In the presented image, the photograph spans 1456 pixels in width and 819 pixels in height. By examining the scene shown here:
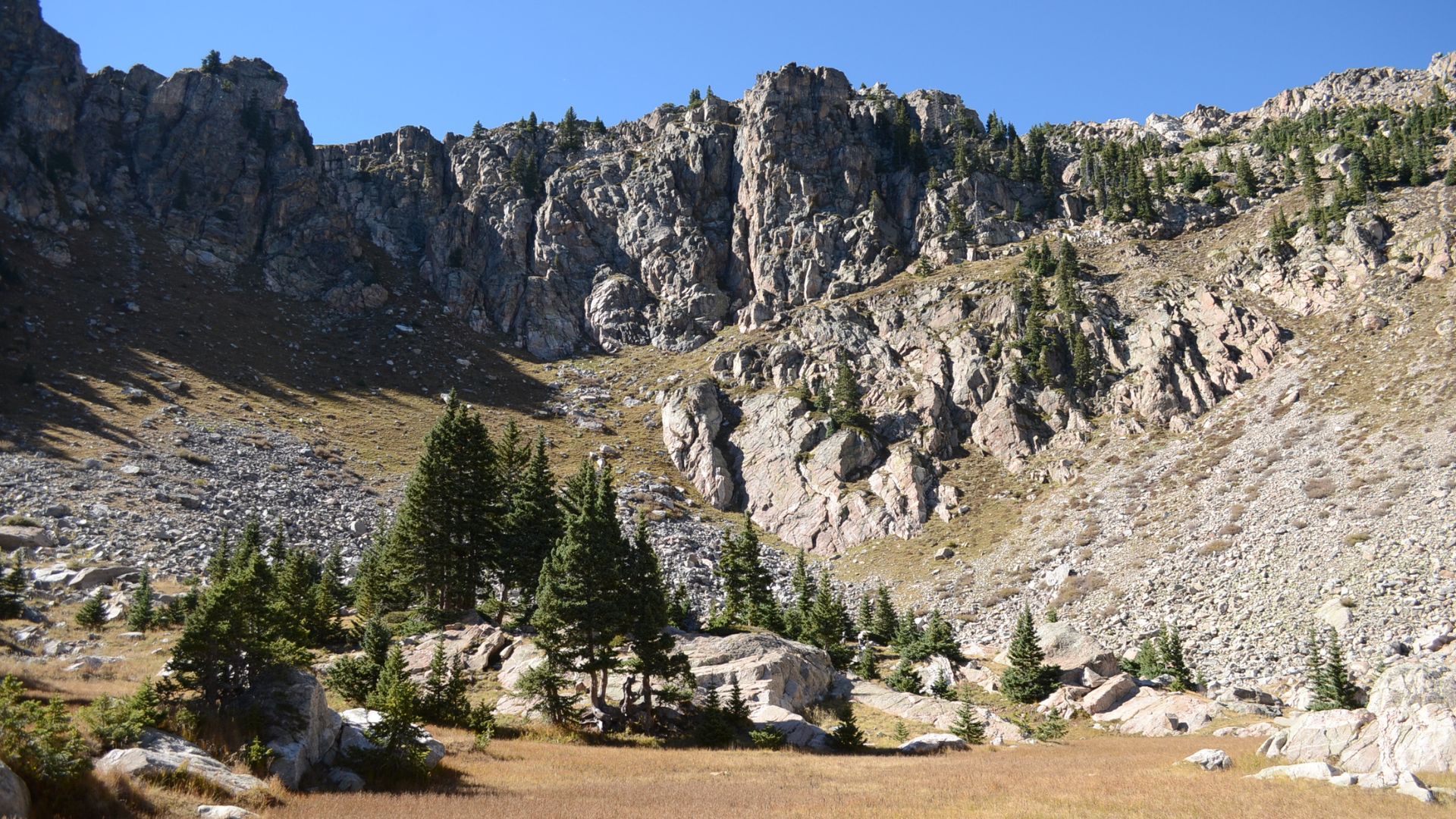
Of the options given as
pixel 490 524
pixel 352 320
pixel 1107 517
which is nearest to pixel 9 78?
pixel 352 320

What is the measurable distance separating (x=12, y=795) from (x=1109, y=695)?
43.1 meters

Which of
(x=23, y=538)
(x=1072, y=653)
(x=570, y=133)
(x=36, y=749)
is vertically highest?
(x=570, y=133)

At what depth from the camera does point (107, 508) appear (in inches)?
2169

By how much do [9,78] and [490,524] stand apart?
143 m

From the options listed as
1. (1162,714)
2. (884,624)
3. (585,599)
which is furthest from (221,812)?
(884,624)

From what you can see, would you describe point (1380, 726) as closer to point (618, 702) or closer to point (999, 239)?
point (618, 702)

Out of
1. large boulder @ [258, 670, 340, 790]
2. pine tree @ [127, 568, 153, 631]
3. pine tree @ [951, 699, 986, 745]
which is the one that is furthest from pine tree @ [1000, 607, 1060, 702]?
pine tree @ [127, 568, 153, 631]

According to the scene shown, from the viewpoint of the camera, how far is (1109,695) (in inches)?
1510

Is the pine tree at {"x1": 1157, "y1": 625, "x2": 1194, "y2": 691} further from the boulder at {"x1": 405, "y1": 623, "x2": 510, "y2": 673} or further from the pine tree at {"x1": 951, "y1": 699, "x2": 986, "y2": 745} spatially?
the boulder at {"x1": 405, "y1": 623, "x2": 510, "y2": 673}

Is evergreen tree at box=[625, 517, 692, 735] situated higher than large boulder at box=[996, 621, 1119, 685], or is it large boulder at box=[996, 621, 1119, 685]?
evergreen tree at box=[625, 517, 692, 735]

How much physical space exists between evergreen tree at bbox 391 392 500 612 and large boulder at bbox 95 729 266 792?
2390 centimetres

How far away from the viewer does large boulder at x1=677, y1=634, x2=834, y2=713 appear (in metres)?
34.1

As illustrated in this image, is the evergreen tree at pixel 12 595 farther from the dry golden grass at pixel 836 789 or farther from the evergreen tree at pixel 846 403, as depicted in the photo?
the evergreen tree at pixel 846 403

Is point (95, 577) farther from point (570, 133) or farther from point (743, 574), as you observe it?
point (570, 133)
